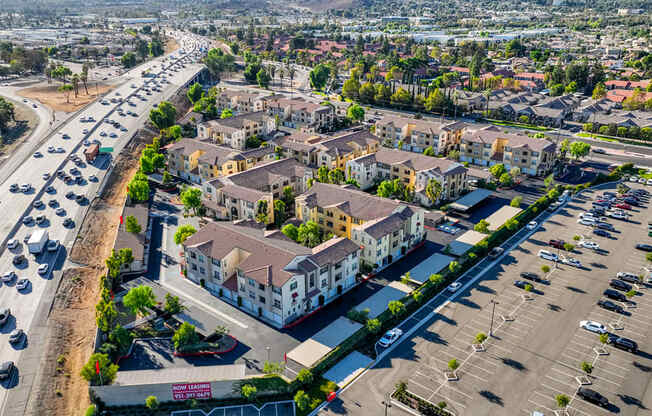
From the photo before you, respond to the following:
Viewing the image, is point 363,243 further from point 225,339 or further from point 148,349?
point 148,349

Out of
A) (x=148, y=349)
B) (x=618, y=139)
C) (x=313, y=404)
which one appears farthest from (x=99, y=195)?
(x=618, y=139)

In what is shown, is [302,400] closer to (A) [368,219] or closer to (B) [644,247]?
(A) [368,219]

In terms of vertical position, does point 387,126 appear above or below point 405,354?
above

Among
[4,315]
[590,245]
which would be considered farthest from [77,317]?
[590,245]

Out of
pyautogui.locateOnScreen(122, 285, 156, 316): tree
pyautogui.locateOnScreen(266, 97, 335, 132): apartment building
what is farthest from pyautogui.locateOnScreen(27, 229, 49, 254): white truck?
pyautogui.locateOnScreen(266, 97, 335, 132): apartment building

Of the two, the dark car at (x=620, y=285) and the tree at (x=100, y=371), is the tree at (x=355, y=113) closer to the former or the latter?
the dark car at (x=620, y=285)
